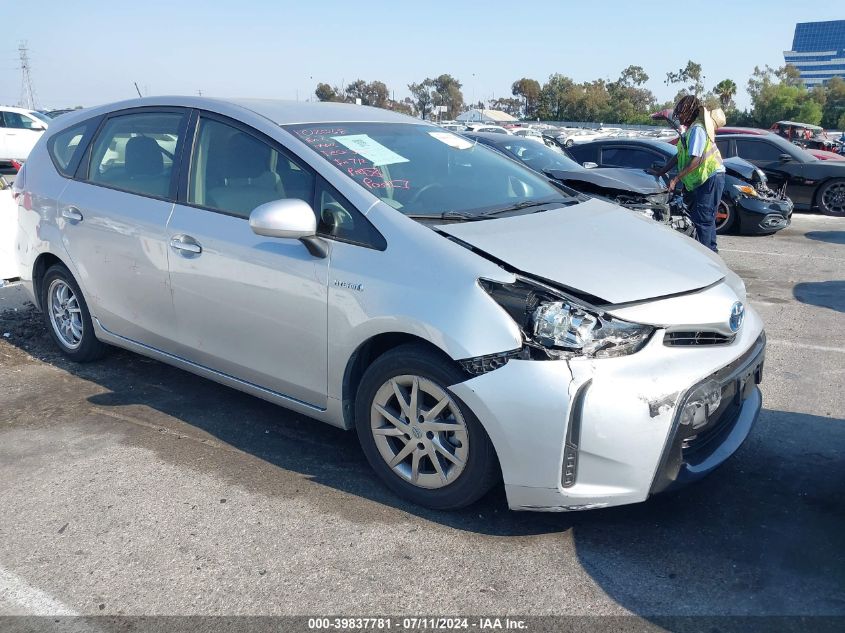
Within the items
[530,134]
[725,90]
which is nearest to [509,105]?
[725,90]

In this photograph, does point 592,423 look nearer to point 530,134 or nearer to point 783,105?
point 530,134

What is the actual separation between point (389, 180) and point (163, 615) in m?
2.09

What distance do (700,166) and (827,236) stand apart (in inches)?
181

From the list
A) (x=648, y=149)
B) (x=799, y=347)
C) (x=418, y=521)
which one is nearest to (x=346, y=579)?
(x=418, y=521)

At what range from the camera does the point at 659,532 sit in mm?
3055

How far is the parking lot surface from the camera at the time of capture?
105 inches

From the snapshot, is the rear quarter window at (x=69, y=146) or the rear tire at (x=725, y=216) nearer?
the rear quarter window at (x=69, y=146)

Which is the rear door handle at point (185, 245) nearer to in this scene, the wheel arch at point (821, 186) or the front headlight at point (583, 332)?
the front headlight at point (583, 332)

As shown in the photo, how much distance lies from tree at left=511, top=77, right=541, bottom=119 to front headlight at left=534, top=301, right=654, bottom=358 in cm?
9181

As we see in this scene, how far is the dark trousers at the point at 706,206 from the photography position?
7.62 meters

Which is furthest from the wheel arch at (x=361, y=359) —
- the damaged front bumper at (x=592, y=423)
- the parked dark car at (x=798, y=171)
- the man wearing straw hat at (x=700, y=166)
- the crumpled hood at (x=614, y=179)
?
the parked dark car at (x=798, y=171)

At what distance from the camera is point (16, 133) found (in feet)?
63.7

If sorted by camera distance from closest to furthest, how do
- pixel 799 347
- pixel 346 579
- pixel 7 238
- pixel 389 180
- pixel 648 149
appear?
pixel 346 579
pixel 389 180
pixel 799 347
pixel 7 238
pixel 648 149

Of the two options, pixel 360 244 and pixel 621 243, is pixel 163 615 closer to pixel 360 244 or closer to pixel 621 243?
pixel 360 244
